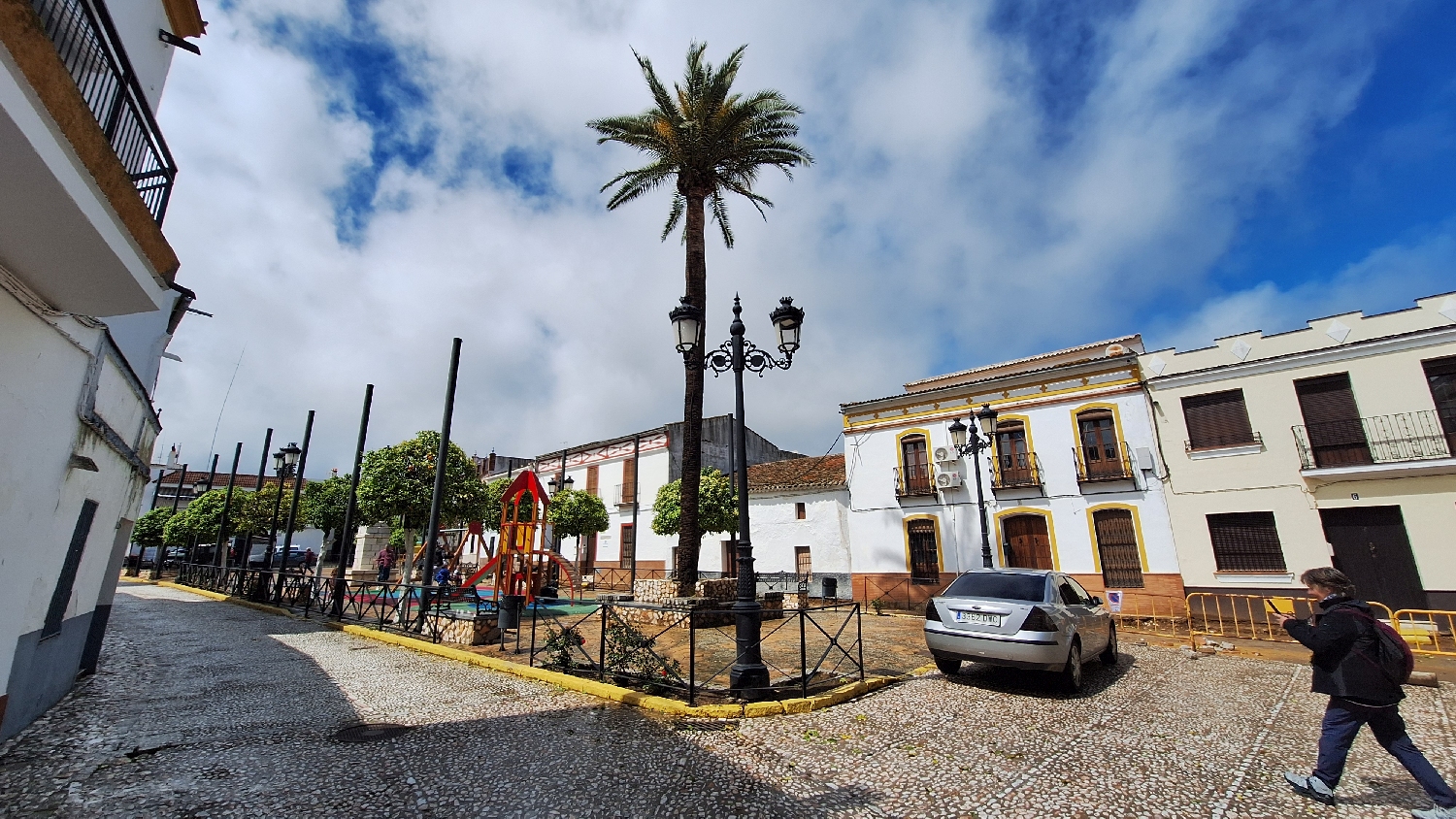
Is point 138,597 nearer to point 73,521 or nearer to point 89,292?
point 73,521

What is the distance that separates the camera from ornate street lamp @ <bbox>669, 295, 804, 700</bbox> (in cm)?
657

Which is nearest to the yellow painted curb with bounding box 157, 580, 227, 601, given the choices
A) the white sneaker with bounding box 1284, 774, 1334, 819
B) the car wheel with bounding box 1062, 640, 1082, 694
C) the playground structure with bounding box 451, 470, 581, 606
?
the playground structure with bounding box 451, 470, 581, 606

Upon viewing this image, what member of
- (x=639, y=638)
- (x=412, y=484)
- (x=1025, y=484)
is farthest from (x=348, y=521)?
(x=1025, y=484)

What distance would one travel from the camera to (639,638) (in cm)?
744

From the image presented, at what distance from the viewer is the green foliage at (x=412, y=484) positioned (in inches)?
675

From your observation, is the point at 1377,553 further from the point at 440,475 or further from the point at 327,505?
the point at 327,505

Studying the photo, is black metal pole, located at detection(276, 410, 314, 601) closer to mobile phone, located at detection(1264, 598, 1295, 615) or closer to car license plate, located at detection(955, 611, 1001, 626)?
car license plate, located at detection(955, 611, 1001, 626)

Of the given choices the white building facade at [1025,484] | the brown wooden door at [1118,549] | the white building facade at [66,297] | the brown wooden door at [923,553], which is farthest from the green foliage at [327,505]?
the brown wooden door at [1118,549]

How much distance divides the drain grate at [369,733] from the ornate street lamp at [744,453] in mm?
3279

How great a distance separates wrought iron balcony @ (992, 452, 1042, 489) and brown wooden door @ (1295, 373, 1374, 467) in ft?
19.8

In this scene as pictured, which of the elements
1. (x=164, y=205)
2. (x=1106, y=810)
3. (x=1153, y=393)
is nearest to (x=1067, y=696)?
(x=1106, y=810)

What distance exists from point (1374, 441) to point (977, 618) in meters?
13.7

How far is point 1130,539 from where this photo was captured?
53.6 ft

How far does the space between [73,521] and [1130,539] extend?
67.9 feet
